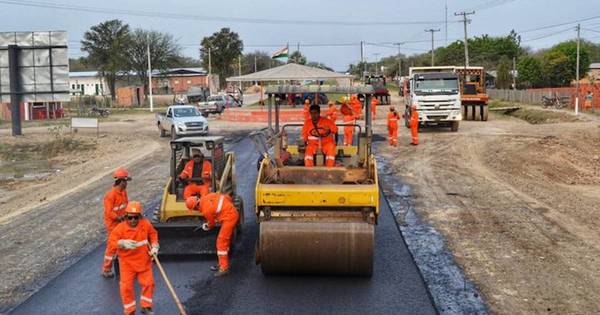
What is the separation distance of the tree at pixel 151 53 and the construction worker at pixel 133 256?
74879mm

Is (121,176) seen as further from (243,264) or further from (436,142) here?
(436,142)

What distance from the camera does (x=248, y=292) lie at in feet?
26.5

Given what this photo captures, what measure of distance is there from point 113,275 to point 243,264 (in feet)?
5.81

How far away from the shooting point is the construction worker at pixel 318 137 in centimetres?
991

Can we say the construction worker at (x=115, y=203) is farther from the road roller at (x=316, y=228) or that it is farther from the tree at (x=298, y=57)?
the tree at (x=298, y=57)

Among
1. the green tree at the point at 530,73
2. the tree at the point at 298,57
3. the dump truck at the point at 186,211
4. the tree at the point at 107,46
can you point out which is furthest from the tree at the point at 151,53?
the dump truck at the point at 186,211

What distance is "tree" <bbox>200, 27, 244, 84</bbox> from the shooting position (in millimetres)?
93438

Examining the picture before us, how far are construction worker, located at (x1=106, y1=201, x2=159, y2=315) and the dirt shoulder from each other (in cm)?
386

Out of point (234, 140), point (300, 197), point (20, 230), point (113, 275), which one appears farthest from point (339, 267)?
point (234, 140)

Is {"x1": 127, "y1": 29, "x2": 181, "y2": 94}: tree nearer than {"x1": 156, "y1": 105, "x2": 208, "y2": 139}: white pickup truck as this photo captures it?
No

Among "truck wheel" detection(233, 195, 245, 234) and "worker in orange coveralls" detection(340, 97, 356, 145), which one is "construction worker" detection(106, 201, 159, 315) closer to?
"truck wheel" detection(233, 195, 245, 234)

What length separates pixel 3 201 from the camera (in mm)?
17359

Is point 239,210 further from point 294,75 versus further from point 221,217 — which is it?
point 294,75

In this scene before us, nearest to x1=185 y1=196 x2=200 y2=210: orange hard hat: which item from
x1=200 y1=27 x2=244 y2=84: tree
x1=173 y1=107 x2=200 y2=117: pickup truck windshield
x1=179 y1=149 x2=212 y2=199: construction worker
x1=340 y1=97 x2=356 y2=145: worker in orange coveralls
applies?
x1=179 y1=149 x2=212 y2=199: construction worker
